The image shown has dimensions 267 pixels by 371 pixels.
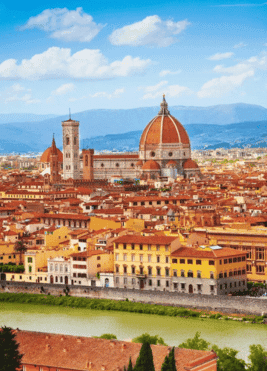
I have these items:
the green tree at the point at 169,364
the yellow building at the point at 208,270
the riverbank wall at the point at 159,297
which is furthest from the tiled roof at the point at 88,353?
the yellow building at the point at 208,270

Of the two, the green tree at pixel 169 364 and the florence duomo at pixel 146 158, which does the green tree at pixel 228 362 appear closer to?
the green tree at pixel 169 364

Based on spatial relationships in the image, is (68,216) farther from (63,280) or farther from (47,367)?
(47,367)

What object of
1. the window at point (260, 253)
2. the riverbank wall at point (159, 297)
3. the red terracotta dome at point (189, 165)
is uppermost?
the red terracotta dome at point (189, 165)

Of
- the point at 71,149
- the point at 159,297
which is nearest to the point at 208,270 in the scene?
the point at 159,297

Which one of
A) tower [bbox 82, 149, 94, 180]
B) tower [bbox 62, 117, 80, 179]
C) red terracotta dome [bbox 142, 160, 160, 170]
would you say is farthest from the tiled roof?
red terracotta dome [bbox 142, 160, 160, 170]

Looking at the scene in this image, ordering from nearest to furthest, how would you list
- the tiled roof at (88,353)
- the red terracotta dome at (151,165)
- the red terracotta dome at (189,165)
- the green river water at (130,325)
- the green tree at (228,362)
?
the tiled roof at (88,353) → the green tree at (228,362) → the green river water at (130,325) → the red terracotta dome at (151,165) → the red terracotta dome at (189,165)

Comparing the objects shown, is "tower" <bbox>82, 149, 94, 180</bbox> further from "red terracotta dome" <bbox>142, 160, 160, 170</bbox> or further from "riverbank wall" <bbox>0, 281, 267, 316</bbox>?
"riverbank wall" <bbox>0, 281, 267, 316</bbox>

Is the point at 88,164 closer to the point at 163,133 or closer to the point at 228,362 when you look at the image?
the point at 163,133

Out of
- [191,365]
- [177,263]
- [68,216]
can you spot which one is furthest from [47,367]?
[68,216]
